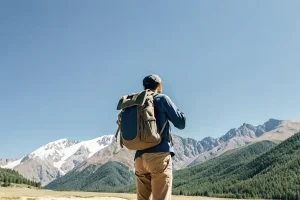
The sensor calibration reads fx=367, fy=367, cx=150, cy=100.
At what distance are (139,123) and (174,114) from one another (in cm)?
70

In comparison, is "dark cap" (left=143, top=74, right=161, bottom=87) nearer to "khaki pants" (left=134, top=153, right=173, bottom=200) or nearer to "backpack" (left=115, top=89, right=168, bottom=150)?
"backpack" (left=115, top=89, right=168, bottom=150)

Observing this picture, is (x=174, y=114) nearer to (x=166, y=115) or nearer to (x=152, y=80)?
(x=166, y=115)

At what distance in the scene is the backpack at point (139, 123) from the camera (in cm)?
675

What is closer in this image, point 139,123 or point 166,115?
point 139,123

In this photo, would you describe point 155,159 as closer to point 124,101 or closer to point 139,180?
point 139,180

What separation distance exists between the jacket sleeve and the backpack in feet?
0.54

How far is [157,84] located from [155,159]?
1.70 m

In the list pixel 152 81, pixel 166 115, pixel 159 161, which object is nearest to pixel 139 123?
pixel 166 115

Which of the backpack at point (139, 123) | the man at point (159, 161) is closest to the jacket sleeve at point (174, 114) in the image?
the man at point (159, 161)

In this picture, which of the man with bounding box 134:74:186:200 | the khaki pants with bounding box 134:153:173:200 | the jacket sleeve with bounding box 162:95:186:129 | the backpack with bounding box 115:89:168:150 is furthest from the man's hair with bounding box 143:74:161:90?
the khaki pants with bounding box 134:153:173:200

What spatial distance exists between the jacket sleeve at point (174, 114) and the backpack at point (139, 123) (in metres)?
0.17

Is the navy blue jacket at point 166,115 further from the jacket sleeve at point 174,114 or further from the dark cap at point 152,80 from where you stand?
the dark cap at point 152,80

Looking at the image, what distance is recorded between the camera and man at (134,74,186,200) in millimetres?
6758

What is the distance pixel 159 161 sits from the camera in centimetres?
678
